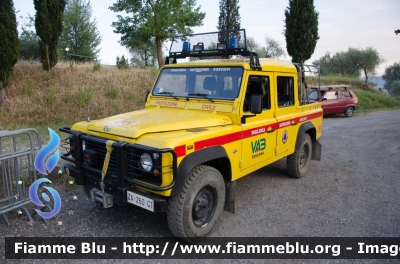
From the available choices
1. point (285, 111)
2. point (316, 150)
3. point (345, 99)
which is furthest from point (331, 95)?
point (285, 111)

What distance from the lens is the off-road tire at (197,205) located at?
342cm

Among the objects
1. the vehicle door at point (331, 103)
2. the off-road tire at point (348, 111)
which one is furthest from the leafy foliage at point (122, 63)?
the off-road tire at point (348, 111)

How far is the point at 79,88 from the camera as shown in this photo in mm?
13641

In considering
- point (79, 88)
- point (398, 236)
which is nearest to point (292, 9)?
point (79, 88)

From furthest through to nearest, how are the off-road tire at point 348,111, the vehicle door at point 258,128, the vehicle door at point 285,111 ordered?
the off-road tire at point 348,111
the vehicle door at point 285,111
the vehicle door at point 258,128

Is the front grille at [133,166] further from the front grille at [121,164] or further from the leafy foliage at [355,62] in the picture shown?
the leafy foliage at [355,62]

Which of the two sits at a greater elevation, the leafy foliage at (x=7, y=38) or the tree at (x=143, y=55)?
the tree at (x=143, y=55)

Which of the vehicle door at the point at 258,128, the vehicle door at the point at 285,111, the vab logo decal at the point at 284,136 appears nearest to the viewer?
the vehicle door at the point at 258,128

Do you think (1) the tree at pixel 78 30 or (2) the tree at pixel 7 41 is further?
(1) the tree at pixel 78 30

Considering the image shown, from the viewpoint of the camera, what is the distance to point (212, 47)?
5152 mm

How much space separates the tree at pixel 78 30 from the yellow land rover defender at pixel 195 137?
2505 cm

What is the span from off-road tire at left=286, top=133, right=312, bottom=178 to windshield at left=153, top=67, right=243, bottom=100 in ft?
7.52

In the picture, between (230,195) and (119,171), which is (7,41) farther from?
(230,195)

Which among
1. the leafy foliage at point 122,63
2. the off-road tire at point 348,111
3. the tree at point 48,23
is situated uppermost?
the tree at point 48,23
